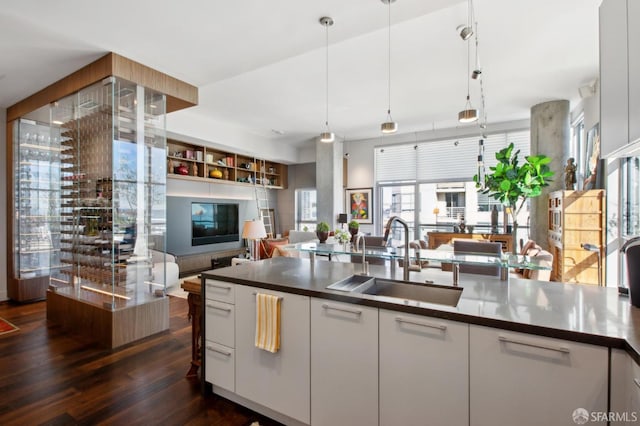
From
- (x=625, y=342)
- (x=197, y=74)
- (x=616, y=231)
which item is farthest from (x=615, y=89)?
(x=197, y=74)

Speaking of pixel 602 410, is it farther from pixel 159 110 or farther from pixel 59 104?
pixel 59 104

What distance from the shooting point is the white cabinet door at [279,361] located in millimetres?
1783

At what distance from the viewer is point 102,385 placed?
236cm

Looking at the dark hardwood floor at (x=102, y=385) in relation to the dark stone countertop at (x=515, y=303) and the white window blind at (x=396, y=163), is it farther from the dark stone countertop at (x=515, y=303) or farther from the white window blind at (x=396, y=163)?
the white window blind at (x=396, y=163)

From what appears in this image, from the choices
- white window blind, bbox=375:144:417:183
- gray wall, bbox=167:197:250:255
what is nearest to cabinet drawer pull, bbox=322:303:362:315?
gray wall, bbox=167:197:250:255

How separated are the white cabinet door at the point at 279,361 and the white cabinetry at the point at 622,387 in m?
1.30

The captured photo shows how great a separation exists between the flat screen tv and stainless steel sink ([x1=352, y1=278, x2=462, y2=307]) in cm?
540

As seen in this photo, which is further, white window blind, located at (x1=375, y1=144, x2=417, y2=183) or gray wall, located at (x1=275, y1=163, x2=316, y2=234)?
gray wall, located at (x1=275, y1=163, x2=316, y2=234)

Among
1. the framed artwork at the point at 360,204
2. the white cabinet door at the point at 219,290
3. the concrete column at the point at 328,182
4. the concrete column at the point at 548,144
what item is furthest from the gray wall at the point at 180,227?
the concrete column at the point at 548,144

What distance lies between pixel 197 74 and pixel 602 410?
4054 millimetres

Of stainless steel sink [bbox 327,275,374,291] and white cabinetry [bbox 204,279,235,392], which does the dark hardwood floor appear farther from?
stainless steel sink [bbox 327,275,374,291]

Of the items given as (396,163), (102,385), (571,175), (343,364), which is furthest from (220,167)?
(571,175)

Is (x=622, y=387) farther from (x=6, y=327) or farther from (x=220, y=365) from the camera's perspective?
(x=6, y=327)

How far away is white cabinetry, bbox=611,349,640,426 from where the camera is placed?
3.41 feet
